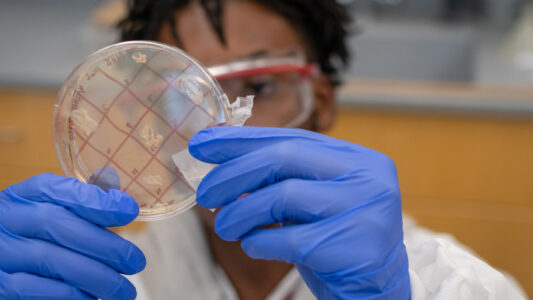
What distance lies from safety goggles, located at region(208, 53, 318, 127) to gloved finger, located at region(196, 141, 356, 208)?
0.29 m

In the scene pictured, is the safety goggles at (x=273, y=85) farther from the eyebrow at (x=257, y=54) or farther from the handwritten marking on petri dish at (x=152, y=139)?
the handwritten marking on petri dish at (x=152, y=139)

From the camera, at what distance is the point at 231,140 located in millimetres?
737

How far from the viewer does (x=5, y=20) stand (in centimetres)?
267

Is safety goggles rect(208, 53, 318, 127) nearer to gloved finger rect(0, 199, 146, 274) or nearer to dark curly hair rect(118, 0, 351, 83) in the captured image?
dark curly hair rect(118, 0, 351, 83)

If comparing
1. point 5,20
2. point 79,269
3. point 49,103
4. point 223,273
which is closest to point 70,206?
point 79,269

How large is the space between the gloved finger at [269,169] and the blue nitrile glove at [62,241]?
0.14 m

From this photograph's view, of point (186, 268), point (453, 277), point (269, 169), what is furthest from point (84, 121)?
point (453, 277)

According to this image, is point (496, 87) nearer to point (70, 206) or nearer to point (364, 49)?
point (364, 49)

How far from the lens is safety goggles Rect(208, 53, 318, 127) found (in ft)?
3.34

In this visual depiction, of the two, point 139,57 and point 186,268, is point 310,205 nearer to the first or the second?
point 139,57

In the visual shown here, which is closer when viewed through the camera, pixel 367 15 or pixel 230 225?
pixel 230 225

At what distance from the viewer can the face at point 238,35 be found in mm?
1014

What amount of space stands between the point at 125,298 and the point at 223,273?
456 millimetres

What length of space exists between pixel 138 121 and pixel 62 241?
24cm
